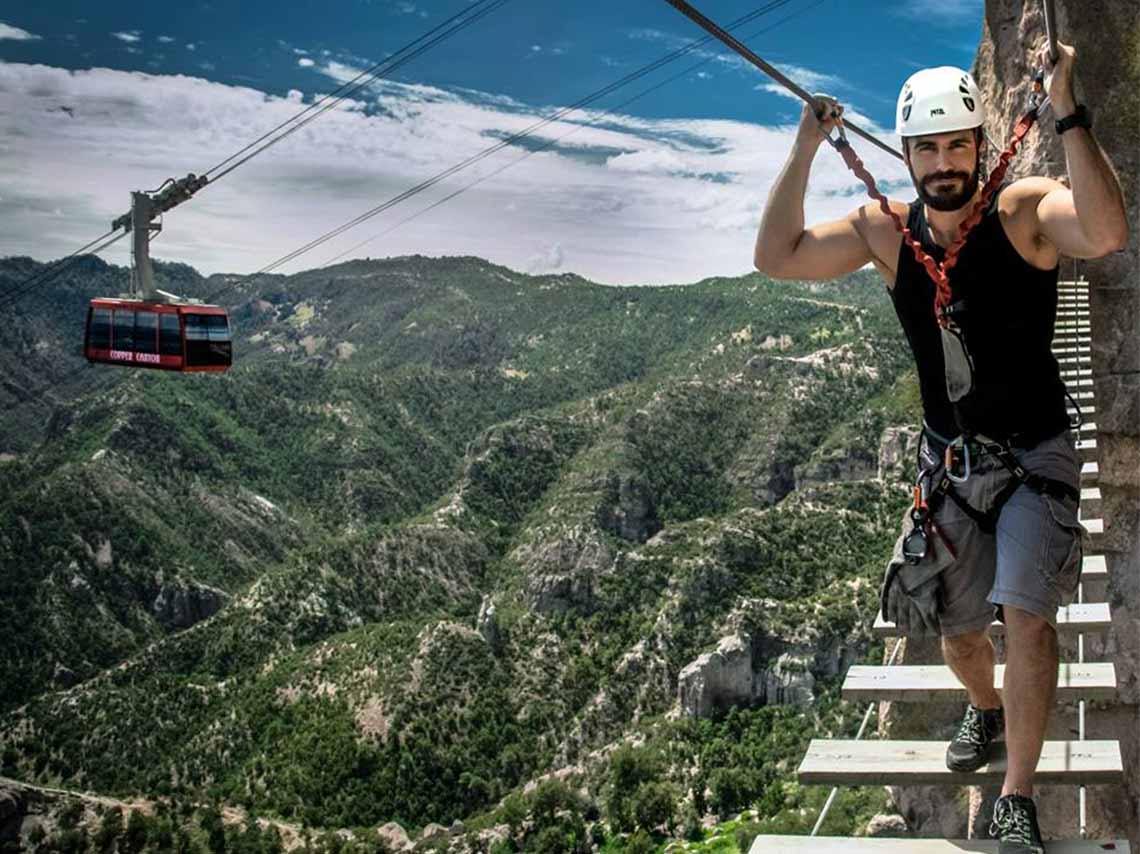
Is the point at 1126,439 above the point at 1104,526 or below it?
above

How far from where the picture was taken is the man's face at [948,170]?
2.94m

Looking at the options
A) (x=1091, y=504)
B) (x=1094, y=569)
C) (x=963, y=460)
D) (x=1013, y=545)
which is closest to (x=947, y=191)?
(x=963, y=460)

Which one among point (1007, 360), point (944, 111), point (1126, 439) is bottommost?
point (1126, 439)

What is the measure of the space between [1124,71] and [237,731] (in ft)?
205

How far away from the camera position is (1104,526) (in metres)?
4.71

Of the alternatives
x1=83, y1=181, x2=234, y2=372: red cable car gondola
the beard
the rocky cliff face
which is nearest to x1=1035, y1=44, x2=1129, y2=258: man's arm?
the beard

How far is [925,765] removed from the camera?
3.07 m

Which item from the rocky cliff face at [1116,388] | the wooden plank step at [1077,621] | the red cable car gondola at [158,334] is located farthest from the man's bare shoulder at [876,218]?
the red cable car gondola at [158,334]

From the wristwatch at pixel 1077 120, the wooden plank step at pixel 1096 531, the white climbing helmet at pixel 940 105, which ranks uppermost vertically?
the white climbing helmet at pixel 940 105

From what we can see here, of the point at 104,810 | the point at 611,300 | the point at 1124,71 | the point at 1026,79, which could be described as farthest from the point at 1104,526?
the point at 611,300

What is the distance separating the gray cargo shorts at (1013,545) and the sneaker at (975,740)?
261mm

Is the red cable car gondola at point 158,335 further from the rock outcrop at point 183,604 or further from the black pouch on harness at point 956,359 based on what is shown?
the rock outcrop at point 183,604

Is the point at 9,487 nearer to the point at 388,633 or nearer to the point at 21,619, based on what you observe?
the point at 21,619

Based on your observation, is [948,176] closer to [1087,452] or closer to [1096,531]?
[1096,531]
